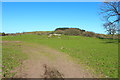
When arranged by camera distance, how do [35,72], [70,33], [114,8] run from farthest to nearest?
[70,33]
[114,8]
[35,72]

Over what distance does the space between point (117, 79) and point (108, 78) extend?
52cm

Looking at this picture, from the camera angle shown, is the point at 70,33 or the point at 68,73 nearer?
the point at 68,73

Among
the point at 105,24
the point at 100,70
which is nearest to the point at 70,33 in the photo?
the point at 105,24

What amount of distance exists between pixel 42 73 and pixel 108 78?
398 centimetres

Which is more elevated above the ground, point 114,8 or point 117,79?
point 114,8

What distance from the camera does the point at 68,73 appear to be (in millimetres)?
7203

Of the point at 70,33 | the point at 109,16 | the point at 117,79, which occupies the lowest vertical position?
the point at 117,79

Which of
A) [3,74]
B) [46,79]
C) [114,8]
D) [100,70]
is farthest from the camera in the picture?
[114,8]

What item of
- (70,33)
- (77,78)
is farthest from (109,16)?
(77,78)

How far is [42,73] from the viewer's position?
7020mm

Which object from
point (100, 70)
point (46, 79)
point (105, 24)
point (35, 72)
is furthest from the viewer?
point (105, 24)

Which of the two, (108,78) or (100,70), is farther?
(100,70)

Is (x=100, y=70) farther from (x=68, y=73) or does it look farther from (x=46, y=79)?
(x=46, y=79)

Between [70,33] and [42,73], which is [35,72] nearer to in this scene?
[42,73]
